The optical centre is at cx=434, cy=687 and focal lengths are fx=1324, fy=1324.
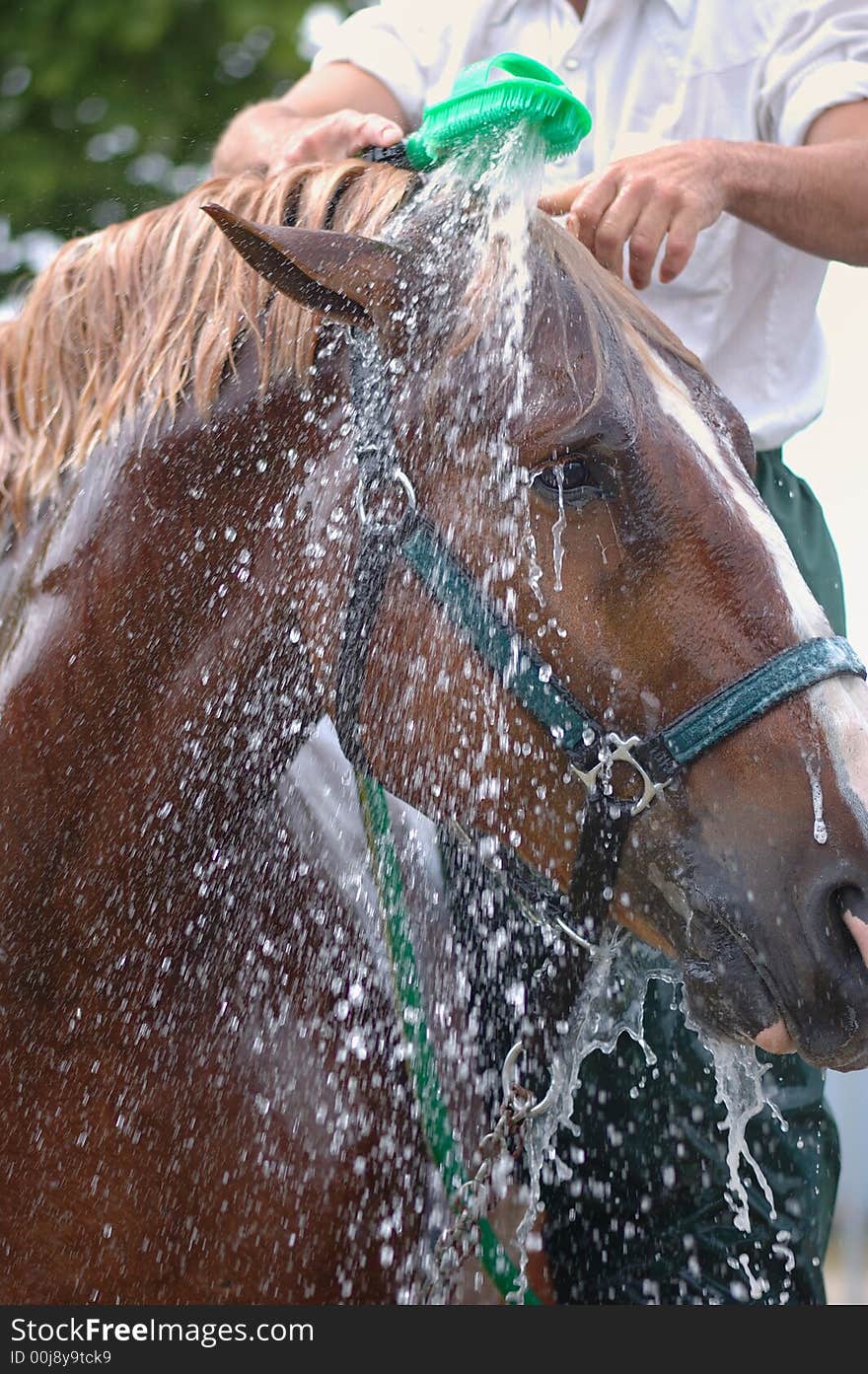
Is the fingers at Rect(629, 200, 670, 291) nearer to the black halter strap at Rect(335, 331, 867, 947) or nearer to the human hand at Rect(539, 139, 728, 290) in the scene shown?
the human hand at Rect(539, 139, 728, 290)

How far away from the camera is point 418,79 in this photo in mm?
2451

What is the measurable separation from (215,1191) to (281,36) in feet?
13.1

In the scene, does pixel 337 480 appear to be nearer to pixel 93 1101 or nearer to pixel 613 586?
pixel 613 586

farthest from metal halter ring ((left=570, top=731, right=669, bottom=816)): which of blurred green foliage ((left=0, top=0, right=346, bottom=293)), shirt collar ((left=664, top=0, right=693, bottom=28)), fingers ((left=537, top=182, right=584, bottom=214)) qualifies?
blurred green foliage ((left=0, top=0, right=346, bottom=293))

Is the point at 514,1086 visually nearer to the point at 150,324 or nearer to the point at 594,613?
the point at 594,613

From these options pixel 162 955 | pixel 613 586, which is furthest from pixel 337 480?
pixel 162 955

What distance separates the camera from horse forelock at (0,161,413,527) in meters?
1.62

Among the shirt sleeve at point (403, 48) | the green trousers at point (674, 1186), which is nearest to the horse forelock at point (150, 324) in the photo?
the shirt sleeve at point (403, 48)

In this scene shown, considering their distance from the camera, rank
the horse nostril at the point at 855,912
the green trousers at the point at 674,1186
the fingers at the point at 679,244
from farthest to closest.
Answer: the green trousers at the point at 674,1186
the fingers at the point at 679,244
the horse nostril at the point at 855,912

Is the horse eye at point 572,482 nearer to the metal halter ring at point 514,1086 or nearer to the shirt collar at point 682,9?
the metal halter ring at point 514,1086

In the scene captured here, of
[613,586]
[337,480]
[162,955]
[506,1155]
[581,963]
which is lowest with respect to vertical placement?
[506,1155]

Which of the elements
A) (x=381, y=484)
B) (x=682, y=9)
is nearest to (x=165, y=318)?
(x=381, y=484)

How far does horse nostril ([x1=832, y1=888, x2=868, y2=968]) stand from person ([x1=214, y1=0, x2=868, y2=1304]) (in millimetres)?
488

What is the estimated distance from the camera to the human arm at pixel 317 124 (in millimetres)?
1908
